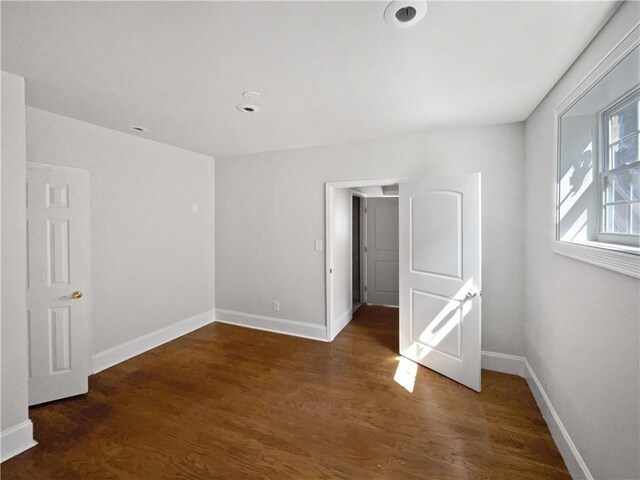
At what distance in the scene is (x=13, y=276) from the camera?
1785 mm

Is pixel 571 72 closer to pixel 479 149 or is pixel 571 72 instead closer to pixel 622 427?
pixel 479 149

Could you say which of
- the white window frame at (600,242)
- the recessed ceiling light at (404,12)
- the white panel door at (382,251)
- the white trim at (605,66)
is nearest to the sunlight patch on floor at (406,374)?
the white window frame at (600,242)

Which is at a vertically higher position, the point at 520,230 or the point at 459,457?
the point at 520,230

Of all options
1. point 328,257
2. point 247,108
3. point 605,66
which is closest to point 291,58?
point 247,108

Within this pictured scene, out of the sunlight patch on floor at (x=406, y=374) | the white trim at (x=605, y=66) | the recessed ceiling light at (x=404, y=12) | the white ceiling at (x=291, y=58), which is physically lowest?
the sunlight patch on floor at (x=406, y=374)

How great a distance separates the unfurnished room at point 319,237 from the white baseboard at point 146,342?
0.02 m

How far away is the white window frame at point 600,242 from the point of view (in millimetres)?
1132

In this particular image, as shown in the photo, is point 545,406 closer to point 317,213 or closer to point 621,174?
point 621,174

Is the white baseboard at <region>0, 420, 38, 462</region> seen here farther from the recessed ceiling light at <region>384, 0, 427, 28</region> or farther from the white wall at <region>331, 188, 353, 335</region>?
the recessed ceiling light at <region>384, 0, 427, 28</region>

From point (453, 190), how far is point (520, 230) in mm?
811

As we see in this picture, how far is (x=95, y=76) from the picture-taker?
1.82m

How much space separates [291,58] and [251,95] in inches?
23.6

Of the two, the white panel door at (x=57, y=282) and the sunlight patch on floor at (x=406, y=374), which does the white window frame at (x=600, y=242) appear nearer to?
the sunlight patch on floor at (x=406, y=374)

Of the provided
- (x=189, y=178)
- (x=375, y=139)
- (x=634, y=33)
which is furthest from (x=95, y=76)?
(x=634, y=33)
